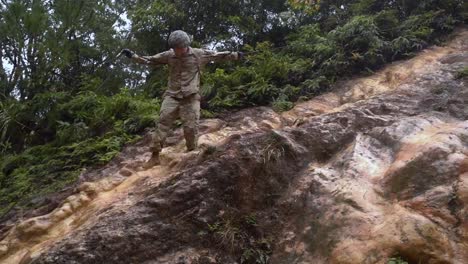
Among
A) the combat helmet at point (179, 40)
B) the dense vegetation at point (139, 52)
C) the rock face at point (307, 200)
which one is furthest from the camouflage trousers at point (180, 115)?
the dense vegetation at point (139, 52)

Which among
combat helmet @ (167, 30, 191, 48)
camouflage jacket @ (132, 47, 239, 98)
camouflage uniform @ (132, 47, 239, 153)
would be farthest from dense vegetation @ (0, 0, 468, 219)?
combat helmet @ (167, 30, 191, 48)

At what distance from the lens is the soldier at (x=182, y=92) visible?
7.53m

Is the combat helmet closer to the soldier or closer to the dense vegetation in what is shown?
the soldier

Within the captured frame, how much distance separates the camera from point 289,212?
6.36m

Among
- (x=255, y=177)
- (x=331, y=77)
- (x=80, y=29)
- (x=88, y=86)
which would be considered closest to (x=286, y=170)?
(x=255, y=177)

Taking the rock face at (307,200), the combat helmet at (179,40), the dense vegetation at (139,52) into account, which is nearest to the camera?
the rock face at (307,200)

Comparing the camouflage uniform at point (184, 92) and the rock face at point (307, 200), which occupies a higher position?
the camouflage uniform at point (184, 92)

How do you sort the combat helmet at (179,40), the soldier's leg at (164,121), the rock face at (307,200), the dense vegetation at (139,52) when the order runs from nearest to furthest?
the rock face at (307,200) < the combat helmet at (179,40) < the soldier's leg at (164,121) < the dense vegetation at (139,52)

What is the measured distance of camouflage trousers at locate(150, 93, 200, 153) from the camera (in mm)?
7516

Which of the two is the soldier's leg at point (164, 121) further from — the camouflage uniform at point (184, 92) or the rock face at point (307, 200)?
the rock face at point (307, 200)

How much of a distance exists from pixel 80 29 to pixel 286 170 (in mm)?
8358

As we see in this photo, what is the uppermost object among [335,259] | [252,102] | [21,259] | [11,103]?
[11,103]

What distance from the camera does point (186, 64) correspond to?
759 cm

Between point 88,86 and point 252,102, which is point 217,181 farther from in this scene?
point 88,86
